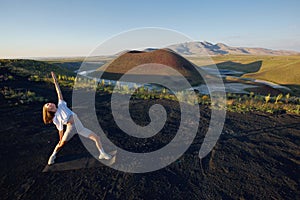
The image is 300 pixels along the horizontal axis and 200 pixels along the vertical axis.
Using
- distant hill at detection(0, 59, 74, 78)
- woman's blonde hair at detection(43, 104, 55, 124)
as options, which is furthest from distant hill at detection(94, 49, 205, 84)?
woman's blonde hair at detection(43, 104, 55, 124)

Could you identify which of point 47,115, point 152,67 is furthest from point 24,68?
point 47,115

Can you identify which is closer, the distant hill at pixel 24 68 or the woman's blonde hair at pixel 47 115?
the woman's blonde hair at pixel 47 115

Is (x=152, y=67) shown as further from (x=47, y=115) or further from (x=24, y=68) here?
(x=47, y=115)

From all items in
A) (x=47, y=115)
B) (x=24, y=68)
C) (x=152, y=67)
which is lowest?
(x=152, y=67)

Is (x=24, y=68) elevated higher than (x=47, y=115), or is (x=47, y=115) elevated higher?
(x=24, y=68)

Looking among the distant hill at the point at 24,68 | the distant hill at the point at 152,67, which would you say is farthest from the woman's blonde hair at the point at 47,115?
the distant hill at the point at 152,67

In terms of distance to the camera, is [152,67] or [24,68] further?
[152,67]

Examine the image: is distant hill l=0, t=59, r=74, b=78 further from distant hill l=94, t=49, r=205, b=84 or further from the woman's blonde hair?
the woman's blonde hair

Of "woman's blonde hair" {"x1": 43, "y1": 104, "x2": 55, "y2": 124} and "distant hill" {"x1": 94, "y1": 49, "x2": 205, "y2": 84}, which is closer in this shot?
"woman's blonde hair" {"x1": 43, "y1": 104, "x2": 55, "y2": 124}

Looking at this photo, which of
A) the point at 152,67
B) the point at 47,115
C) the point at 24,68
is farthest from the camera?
the point at 152,67

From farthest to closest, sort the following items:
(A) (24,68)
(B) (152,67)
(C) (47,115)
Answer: (B) (152,67) < (A) (24,68) < (C) (47,115)

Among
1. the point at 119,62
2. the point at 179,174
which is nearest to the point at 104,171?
the point at 179,174

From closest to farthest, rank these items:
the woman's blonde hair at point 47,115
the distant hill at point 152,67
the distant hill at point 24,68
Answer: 1. the woman's blonde hair at point 47,115
2. the distant hill at point 24,68
3. the distant hill at point 152,67

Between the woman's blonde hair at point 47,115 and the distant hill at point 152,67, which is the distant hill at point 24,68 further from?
the woman's blonde hair at point 47,115
